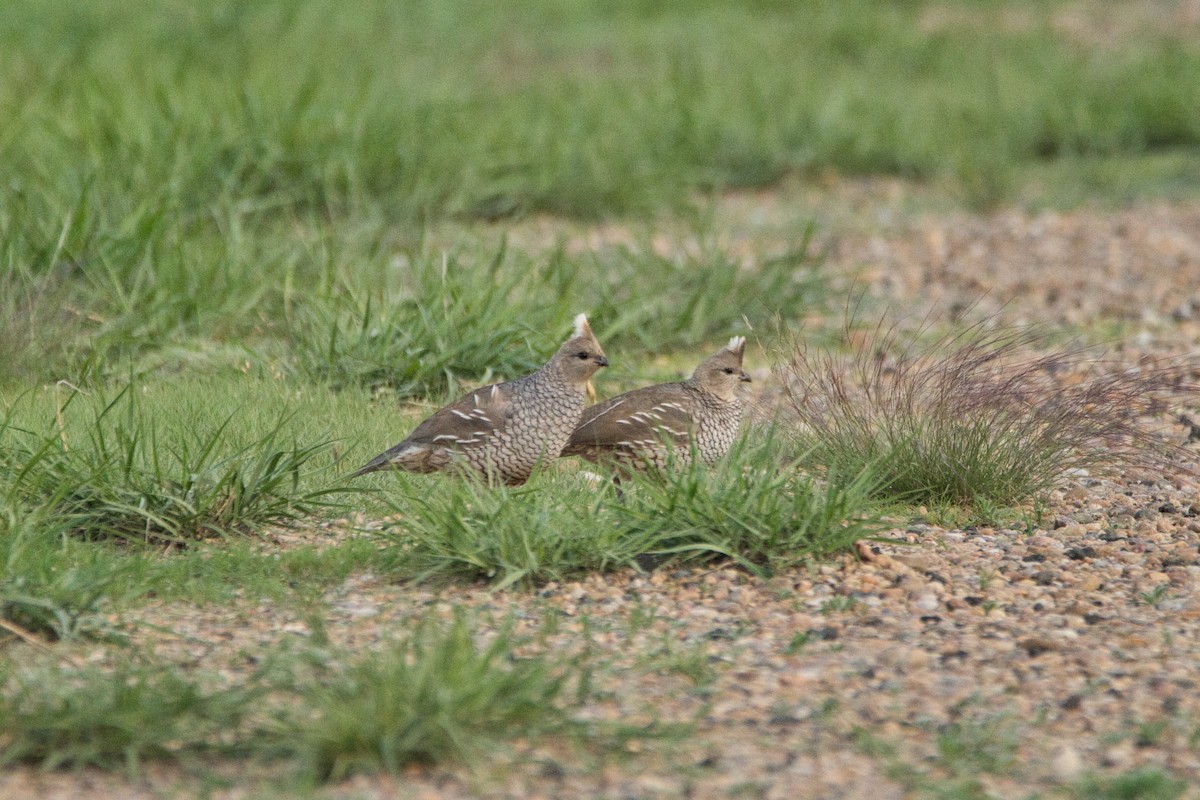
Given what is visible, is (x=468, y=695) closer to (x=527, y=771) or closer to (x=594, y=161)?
(x=527, y=771)

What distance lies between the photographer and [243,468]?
5473mm

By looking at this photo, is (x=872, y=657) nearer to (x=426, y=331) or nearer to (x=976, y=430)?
(x=976, y=430)

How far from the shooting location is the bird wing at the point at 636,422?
20.2 ft

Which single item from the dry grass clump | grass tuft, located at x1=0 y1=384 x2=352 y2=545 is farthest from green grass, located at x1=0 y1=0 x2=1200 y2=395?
the dry grass clump

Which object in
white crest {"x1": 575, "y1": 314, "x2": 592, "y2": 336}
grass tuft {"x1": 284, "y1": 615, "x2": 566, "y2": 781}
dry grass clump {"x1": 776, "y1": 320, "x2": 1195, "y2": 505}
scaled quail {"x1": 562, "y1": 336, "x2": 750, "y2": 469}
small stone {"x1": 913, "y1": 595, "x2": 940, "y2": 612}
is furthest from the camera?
white crest {"x1": 575, "y1": 314, "x2": 592, "y2": 336}

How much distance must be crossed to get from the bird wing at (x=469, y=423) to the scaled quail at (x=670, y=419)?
342mm

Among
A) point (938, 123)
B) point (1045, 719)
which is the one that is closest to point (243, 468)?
point (1045, 719)

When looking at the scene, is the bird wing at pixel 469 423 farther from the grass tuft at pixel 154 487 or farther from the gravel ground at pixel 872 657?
the gravel ground at pixel 872 657

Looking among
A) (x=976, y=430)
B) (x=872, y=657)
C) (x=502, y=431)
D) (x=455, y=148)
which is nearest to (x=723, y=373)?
(x=502, y=431)

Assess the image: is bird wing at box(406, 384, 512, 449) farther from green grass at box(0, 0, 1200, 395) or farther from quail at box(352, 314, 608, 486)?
green grass at box(0, 0, 1200, 395)

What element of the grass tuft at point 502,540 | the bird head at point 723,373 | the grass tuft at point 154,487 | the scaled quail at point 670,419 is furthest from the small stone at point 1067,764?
the bird head at point 723,373

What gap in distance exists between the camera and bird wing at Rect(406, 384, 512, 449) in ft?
19.8

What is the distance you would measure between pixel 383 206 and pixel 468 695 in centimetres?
601

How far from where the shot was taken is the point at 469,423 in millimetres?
6074
